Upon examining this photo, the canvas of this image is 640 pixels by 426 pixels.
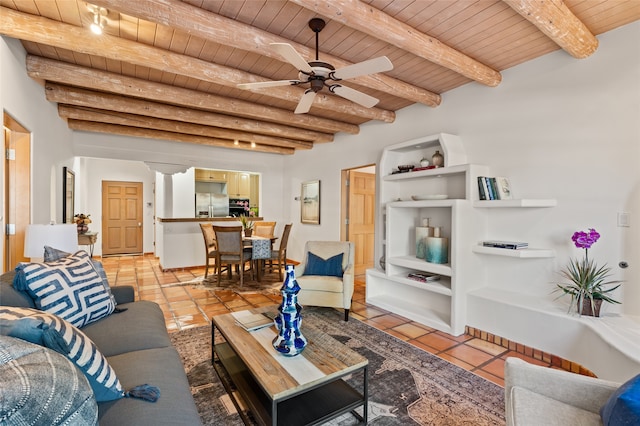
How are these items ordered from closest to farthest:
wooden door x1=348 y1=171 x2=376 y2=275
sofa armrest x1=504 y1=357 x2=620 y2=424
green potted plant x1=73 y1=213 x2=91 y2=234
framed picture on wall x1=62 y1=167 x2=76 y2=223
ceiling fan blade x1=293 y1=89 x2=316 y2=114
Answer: sofa armrest x1=504 y1=357 x2=620 y2=424 → ceiling fan blade x1=293 y1=89 x2=316 y2=114 → framed picture on wall x1=62 y1=167 x2=76 y2=223 → green potted plant x1=73 y1=213 x2=91 y2=234 → wooden door x1=348 y1=171 x2=376 y2=275

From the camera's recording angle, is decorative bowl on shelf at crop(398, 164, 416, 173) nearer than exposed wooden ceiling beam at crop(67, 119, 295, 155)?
Yes

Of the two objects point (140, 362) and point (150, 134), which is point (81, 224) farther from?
point (140, 362)

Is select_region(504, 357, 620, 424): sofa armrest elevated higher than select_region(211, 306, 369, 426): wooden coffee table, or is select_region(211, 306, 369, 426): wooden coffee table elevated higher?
select_region(504, 357, 620, 424): sofa armrest

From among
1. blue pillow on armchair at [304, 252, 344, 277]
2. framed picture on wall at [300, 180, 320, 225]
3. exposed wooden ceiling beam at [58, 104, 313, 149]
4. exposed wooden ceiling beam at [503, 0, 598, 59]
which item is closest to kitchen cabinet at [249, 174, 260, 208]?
framed picture on wall at [300, 180, 320, 225]

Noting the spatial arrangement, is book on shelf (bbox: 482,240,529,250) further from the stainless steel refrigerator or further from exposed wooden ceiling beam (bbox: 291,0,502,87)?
the stainless steel refrigerator

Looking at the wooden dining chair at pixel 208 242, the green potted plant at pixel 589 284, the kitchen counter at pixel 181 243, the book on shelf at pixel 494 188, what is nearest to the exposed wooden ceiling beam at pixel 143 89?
the wooden dining chair at pixel 208 242

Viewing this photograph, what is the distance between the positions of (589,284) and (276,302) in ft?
10.4

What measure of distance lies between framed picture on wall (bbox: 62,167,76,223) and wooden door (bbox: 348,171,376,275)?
4.22m

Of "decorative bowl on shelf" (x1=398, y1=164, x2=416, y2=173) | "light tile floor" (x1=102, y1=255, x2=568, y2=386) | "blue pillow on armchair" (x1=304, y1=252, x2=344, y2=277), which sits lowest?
"light tile floor" (x1=102, y1=255, x2=568, y2=386)

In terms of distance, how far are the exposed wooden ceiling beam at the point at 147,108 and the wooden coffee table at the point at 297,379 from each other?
3206 mm

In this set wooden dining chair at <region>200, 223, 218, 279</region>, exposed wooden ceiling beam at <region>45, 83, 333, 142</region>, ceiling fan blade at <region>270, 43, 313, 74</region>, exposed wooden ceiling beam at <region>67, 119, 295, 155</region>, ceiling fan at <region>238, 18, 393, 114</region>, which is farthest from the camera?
wooden dining chair at <region>200, 223, 218, 279</region>

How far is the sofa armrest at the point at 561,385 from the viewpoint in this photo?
1218 millimetres

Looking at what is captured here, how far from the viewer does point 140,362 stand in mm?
1480

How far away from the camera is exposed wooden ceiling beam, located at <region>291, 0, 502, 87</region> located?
1930 millimetres
